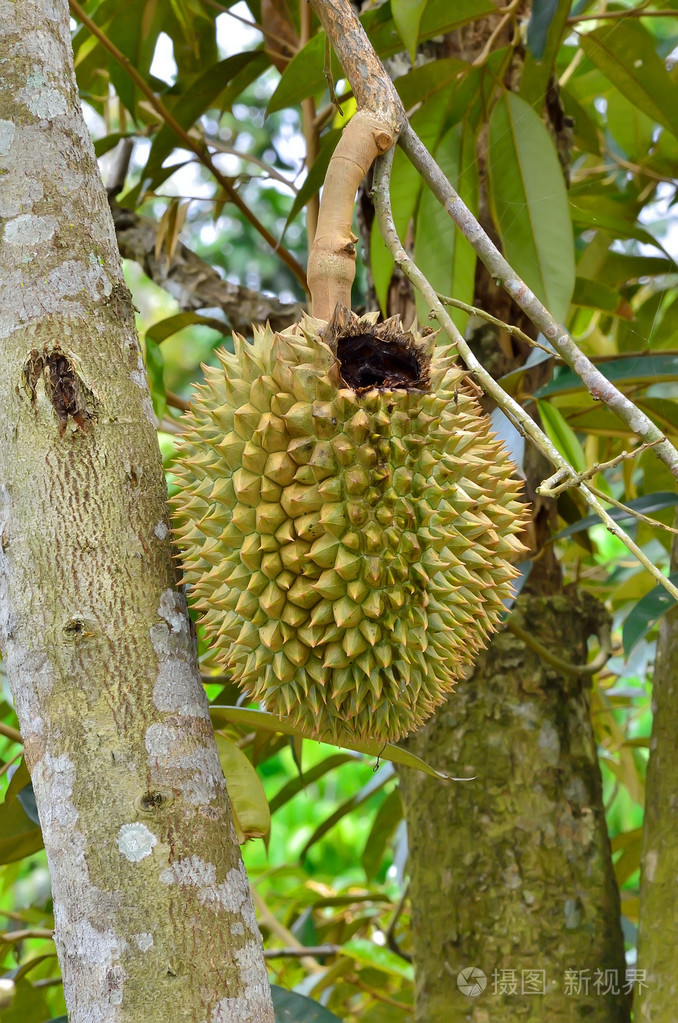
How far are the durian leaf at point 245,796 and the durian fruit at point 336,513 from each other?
170mm

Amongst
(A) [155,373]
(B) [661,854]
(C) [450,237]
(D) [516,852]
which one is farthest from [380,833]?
(C) [450,237]

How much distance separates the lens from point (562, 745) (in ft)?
4.26

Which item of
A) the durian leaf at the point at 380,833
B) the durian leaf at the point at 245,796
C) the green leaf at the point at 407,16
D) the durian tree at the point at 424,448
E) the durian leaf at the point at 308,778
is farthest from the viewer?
the durian leaf at the point at 380,833

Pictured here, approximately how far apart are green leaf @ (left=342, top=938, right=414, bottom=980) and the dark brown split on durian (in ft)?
4.18

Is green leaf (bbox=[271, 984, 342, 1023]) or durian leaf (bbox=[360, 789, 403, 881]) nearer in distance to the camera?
green leaf (bbox=[271, 984, 342, 1023])

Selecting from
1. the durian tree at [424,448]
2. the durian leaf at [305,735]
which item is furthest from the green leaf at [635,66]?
the durian leaf at [305,735]

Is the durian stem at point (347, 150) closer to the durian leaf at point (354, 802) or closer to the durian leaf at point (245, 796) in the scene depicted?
the durian leaf at point (245, 796)

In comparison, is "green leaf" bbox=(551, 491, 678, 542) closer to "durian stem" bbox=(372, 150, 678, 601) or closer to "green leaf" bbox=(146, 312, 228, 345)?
"durian stem" bbox=(372, 150, 678, 601)

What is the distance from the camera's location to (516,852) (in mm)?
1237

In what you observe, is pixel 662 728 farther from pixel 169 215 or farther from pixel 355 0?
pixel 355 0

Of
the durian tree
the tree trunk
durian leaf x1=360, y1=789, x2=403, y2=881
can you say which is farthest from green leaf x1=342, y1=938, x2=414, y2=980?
Result: the tree trunk

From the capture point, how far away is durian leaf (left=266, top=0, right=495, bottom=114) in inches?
48.3

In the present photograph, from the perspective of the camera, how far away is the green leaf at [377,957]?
1749 millimetres

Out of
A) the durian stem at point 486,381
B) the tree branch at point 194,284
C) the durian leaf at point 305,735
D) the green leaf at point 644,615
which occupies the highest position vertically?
the tree branch at point 194,284
